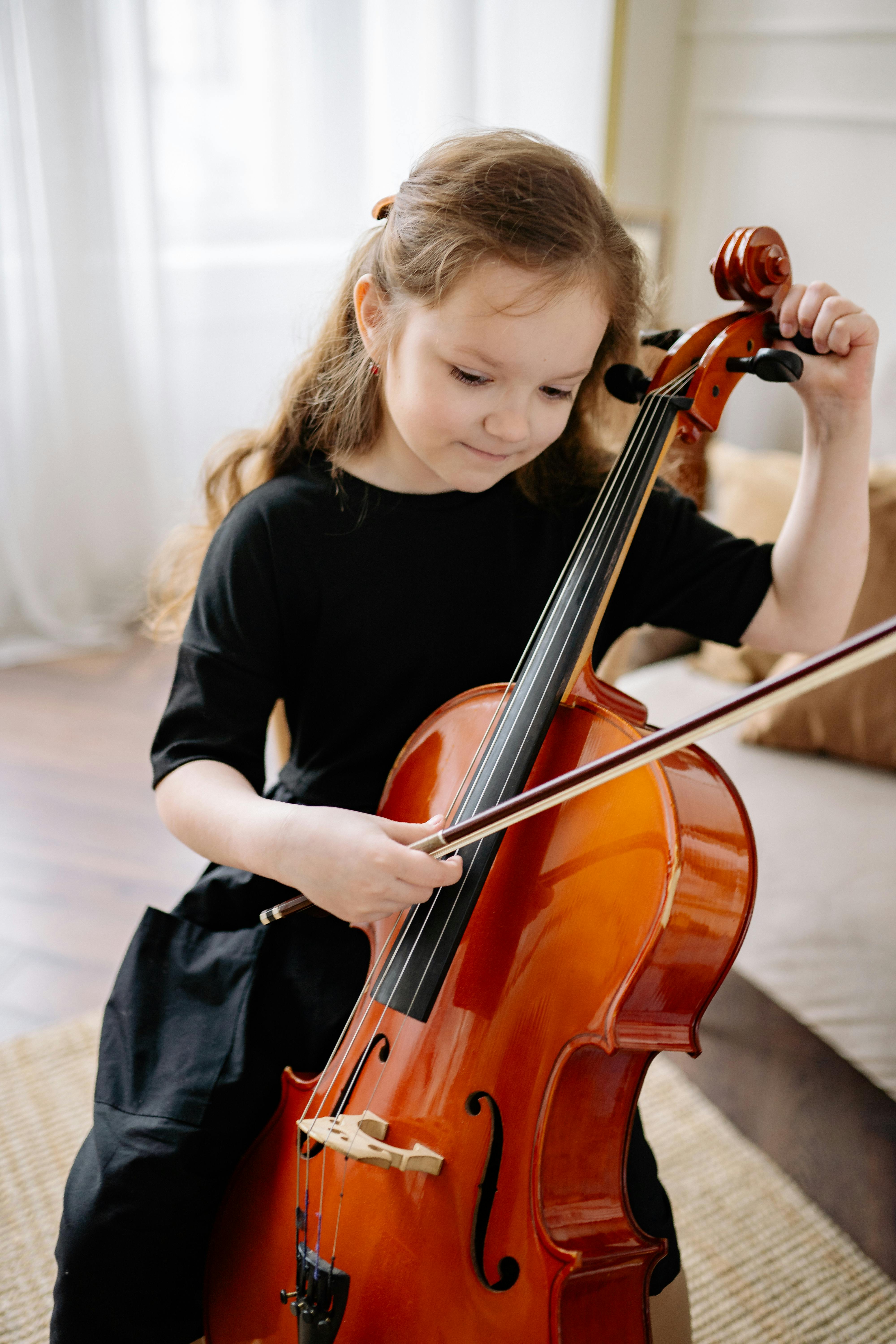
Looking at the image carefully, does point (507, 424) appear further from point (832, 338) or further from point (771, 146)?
point (771, 146)

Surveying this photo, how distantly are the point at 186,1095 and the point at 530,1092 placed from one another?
0.27m

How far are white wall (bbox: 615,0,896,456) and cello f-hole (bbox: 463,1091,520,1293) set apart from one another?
141 cm

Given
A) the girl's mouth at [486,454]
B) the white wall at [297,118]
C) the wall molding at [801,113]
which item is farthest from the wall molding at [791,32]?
the girl's mouth at [486,454]

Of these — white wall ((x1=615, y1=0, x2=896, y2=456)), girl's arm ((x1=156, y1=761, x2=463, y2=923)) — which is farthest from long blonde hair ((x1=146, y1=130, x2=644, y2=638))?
white wall ((x1=615, y1=0, x2=896, y2=456))

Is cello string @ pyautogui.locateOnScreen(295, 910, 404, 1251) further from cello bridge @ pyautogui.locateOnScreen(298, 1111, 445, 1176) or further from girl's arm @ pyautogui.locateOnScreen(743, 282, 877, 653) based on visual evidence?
girl's arm @ pyautogui.locateOnScreen(743, 282, 877, 653)

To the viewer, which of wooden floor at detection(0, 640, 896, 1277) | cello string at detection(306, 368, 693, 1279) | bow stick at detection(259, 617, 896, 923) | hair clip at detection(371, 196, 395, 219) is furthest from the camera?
wooden floor at detection(0, 640, 896, 1277)

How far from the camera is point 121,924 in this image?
167cm

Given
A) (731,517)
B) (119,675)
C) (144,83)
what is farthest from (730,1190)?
(144,83)

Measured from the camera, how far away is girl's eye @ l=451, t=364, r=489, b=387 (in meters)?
0.77

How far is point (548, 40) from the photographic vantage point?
2.53 meters

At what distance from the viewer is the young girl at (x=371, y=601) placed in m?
0.75

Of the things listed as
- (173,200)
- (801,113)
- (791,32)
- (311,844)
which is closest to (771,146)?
(801,113)

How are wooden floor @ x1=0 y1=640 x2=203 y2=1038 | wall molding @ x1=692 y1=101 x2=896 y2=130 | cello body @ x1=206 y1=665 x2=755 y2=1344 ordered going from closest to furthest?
cello body @ x1=206 y1=665 x2=755 y2=1344 → wooden floor @ x1=0 y1=640 x2=203 y2=1038 → wall molding @ x1=692 y1=101 x2=896 y2=130

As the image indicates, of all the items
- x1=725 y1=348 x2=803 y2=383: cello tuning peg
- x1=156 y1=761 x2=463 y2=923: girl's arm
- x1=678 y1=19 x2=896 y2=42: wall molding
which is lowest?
x1=156 y1=761 x2=463 y2=923: girl's arm
